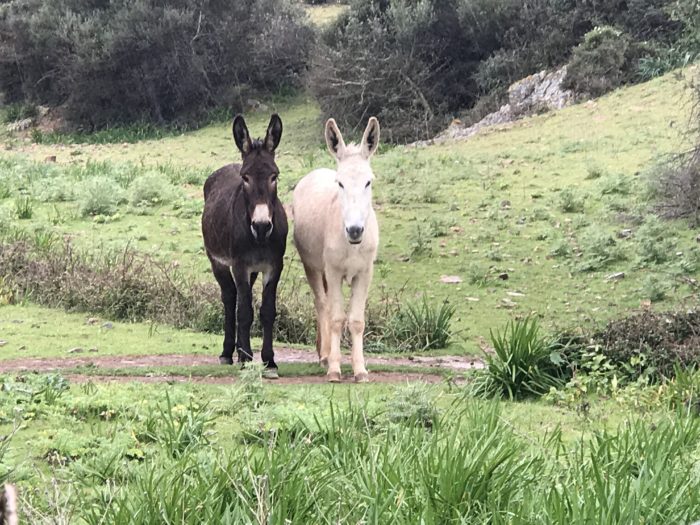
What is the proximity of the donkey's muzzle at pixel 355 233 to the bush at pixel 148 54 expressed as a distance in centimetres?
2938

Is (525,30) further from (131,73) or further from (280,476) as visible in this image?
(280,476)

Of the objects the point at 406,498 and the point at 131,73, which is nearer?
the point at 406,498

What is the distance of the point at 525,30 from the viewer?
30625 mm

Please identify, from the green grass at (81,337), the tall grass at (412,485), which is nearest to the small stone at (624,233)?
the green grass at (81,337)

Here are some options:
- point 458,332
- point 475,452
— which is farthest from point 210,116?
point 475,452

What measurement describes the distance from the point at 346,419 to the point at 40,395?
237 centimetres

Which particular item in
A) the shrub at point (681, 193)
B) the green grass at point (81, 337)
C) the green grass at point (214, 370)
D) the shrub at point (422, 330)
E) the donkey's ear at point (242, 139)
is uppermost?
the shrub at point (681, 193)

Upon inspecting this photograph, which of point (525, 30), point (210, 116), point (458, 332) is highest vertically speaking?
point (525, 30)

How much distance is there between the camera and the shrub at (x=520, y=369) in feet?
22.0

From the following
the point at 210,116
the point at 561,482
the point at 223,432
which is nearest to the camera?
the point at 561,482

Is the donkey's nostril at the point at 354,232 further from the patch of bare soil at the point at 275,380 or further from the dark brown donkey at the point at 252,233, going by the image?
the patch of bare soil at the point at 275,380

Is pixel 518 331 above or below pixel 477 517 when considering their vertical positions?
above

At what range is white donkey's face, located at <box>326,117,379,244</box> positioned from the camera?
716 cm

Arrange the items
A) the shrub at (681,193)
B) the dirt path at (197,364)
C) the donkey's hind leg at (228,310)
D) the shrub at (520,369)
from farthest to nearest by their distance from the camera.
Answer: the shrub at (681,193), the donkey's hind leg at (228,310), the dirt path at (197,364), the shrub at (520,369)
